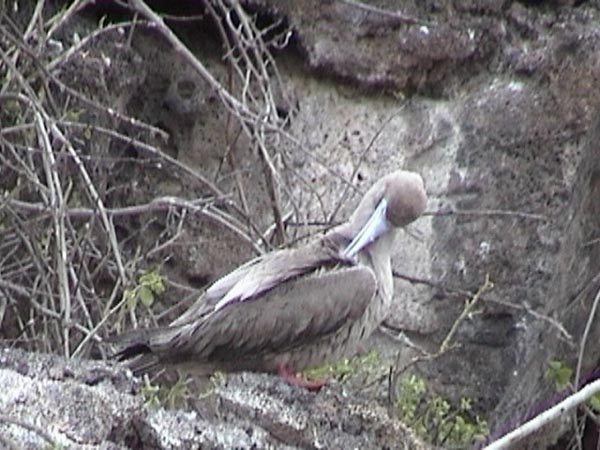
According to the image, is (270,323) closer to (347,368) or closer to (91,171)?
(347,368)

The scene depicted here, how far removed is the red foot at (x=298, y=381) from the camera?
5.47m

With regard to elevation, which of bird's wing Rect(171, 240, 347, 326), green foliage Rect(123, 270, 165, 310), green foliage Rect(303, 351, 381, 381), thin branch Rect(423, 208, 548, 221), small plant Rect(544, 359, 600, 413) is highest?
thin branch Rect(423, 208, 548, 221)

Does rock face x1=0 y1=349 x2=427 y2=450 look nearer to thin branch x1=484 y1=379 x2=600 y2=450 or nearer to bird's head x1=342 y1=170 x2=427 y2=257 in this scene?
thin branch x1=484 y1=379 x2=600 y2=450

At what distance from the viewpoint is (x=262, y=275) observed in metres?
5.83

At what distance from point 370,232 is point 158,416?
1.55 meters

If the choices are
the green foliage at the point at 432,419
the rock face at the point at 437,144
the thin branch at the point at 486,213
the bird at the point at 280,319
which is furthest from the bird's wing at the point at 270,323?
the rock face at the point at 437,144

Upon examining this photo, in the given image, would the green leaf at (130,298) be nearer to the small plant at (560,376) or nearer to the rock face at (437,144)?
the rock face at (437,144)

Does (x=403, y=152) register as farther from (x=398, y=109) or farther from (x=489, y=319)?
(x=489, y=319)

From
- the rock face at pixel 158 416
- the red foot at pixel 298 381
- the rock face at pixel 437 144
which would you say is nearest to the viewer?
the rock face at pixel 158 416

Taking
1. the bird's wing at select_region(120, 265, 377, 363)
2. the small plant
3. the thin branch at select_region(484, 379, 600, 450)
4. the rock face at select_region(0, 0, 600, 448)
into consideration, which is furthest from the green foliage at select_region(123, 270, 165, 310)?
the thin branch at select_region(484, 379, 600, 450)

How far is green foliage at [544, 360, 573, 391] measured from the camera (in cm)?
683

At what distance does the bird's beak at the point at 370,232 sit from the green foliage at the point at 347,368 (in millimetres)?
402

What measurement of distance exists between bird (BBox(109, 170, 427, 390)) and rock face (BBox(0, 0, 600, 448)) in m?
1.41

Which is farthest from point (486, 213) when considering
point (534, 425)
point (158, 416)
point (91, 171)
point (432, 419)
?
point (158, 416)
